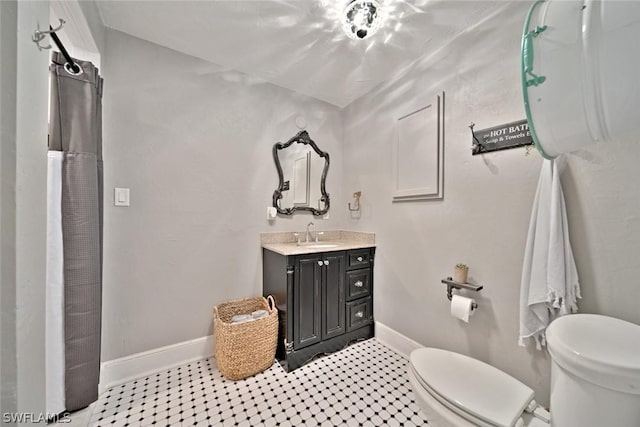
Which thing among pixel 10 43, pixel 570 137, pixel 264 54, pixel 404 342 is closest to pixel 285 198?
pixel 264 54

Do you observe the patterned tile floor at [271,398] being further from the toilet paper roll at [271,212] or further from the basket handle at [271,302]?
the toilet paper roll at [271,212]

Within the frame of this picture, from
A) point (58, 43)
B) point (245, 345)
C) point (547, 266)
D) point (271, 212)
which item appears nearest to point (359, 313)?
point (245, 345)

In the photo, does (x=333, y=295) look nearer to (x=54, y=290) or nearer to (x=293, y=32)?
(x=54, y=290)

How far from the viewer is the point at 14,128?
0.54m

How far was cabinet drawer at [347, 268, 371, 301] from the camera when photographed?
6.86 ft

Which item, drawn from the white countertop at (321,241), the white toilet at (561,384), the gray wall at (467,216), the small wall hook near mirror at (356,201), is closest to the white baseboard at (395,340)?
the gray wall at (467,216)

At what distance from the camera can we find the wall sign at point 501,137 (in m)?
1.30

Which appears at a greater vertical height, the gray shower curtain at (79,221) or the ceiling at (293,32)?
the ceiling at (293,32)

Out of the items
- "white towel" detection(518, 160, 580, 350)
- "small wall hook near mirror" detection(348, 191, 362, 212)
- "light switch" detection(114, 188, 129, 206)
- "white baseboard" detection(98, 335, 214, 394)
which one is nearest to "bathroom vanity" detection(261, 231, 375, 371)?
"small wall hook near mirror" detection(348, 191, 362, 212)

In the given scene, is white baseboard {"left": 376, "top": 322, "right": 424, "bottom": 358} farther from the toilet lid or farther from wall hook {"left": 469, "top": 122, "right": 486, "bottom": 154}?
wall hook {"left": 469, "top": 122, "right": 486, "bottom": 154}

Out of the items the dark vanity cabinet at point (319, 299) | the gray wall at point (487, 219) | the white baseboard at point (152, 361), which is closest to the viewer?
the gray wall at point (487, 219)

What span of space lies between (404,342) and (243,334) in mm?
1305

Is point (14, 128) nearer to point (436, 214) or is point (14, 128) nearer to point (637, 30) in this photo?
point (637, 30)

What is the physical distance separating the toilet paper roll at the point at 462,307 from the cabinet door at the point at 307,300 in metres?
0.95
